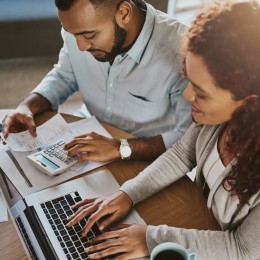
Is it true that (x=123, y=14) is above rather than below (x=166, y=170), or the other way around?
above

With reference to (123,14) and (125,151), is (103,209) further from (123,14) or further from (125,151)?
(123,14)

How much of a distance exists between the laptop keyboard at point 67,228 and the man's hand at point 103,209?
0.7 inches

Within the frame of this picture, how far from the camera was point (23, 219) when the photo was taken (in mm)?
1108

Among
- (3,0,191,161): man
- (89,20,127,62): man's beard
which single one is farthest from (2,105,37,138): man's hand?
(89,20,127,62): man's beard

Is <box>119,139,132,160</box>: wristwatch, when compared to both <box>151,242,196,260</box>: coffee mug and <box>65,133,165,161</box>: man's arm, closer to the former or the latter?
<box>65,133,165,161</box>: man's arm

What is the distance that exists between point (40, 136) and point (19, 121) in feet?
0.38

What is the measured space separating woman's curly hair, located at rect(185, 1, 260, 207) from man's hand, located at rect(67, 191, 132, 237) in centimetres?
31

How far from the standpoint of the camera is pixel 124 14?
1427mm

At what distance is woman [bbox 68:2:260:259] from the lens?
3.01 ft

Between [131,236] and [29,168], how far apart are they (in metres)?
0.44

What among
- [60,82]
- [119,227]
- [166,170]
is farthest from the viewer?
[60,82]

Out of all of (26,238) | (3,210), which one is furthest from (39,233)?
(3,210)

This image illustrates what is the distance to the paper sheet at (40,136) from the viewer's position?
138 centimetres

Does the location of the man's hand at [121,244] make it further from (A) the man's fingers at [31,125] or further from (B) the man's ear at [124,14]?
(B) the man's ear at [124,14]
